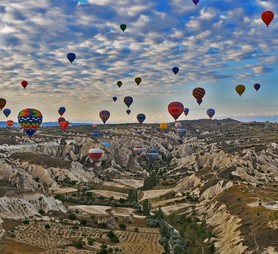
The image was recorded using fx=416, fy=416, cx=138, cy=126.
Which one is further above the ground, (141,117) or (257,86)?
(257,86)

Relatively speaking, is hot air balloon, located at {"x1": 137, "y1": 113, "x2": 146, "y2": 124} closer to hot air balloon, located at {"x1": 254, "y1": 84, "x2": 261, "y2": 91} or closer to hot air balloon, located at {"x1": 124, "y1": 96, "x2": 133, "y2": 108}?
hot air balloon, located at {"x1": 124, "y1": 96, "x2": 133, "y2": 108}

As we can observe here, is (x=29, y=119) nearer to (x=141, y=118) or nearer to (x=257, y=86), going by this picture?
(x=141, y=118)

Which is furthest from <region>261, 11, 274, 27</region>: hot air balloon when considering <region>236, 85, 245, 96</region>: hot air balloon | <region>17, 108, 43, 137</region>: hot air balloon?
<region>17, 108, 43, 137</region>: hot air balloon

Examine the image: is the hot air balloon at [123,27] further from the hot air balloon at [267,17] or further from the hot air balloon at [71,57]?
the hot air balloon at [267,17]

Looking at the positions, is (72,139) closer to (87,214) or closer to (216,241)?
(87,214)

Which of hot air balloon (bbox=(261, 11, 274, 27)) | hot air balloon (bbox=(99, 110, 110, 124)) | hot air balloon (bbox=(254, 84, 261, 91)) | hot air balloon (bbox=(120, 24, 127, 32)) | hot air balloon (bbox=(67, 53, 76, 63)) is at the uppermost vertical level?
hot air balloon (bbox=(120, 24, 127, 32))

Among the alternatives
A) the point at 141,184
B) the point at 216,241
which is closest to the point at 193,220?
the point at 216,241

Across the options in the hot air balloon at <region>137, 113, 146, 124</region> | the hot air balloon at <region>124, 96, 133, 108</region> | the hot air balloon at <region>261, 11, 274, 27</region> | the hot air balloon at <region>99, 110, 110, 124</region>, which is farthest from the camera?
the hot air balloon at <region>137, 113, 146, 124</region>

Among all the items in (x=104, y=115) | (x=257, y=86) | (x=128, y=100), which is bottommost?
(x=104, y=115)

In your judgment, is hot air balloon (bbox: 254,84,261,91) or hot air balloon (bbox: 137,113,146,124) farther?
hot air balloon (bbox: 137,113,146,124)

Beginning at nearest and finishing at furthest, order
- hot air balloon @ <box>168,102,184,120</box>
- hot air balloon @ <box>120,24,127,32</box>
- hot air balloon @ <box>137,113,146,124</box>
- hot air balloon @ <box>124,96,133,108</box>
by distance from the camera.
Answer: hot air balloon @ <box>120,24,127,32</box>
hot air balloon @ <box>168,102,184,120</box>
hot air balloon @ <box>124,96,133,108</box>
hot air balloon @ <box>137,113,146,124</box>

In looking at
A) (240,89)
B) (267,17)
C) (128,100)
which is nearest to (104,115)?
(128,100)
